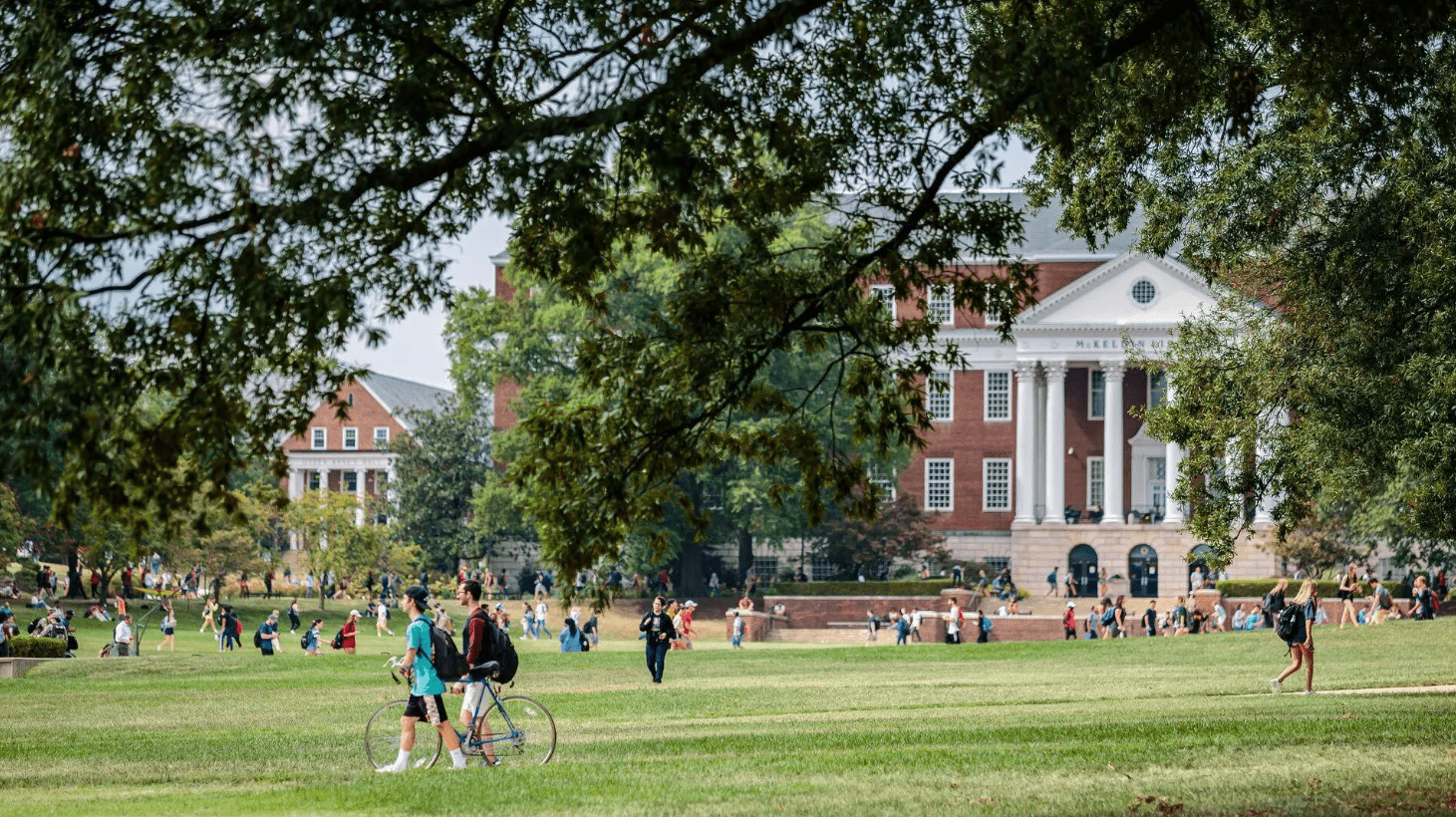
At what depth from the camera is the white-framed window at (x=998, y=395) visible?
80562 millimetres

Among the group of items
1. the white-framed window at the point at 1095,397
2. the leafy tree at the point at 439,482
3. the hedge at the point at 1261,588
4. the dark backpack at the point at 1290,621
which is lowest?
the hedge at the point at 1261,588

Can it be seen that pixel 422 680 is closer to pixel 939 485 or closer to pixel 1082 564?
pixel 1082 564

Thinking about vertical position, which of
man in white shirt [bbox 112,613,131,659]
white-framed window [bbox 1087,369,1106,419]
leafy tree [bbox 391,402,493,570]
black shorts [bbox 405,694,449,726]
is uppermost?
white-framed window [bbox 1087,369,1106,419]

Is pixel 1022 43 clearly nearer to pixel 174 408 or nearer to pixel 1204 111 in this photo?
pixel 174 408

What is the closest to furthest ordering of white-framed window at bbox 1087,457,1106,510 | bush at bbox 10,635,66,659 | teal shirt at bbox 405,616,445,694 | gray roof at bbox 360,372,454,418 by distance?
teal shirt at bbox 405,616,445,694, bush at bbox 10,635,66,659, white-framed window at bbox 1087,457,1106,510, gray roof at bbox 360,372,454,418

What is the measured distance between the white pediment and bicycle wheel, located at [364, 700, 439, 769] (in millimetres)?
57160

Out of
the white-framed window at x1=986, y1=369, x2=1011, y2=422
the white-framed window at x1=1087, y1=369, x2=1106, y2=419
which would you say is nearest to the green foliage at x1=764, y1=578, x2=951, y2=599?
the white-framed window at x1=1087, y1=369, x2=1106, y2=419

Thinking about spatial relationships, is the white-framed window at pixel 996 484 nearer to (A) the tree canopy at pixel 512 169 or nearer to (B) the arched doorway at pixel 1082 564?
(B) the arched doorway at pixel 1082 564

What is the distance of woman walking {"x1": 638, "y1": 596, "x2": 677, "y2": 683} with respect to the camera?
29234 mm

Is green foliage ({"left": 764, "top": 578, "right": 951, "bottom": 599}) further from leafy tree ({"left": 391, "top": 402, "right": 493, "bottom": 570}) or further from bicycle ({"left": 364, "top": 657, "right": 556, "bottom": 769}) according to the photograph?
bicycle ({"left": 364, "top": 657, "right": 556, "bottom": 769})

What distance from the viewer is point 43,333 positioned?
1038 centimetres

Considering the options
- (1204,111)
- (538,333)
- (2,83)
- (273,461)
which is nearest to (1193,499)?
(1204,111)

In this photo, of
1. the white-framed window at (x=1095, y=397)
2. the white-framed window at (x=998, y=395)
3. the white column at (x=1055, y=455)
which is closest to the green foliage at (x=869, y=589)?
the white column at (x=1055, y=455)

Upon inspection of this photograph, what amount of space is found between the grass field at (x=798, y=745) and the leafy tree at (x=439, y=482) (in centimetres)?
4773
